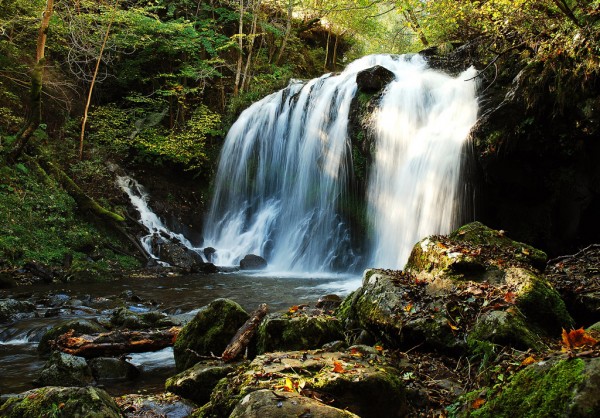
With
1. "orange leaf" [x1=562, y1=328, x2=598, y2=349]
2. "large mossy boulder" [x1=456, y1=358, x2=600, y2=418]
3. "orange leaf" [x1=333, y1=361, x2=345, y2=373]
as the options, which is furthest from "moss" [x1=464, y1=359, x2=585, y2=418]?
"orange leaf" [x1=333, y1=361, x2=345, y2=373]

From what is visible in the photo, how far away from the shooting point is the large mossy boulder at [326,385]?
8.53 ft

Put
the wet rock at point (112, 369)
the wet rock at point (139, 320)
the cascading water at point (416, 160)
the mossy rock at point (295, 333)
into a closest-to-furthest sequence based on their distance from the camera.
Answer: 1. the mossy rock at point (295, 333)
2. the wet rock at point (112, 369)
3. the wet rock at point (139, 320)
4. the cascading water at point (416, 160)

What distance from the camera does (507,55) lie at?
9.86 metres

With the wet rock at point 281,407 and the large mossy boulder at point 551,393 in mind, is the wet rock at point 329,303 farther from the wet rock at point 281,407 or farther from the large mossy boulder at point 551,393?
the large mossy boulder at point 551,393

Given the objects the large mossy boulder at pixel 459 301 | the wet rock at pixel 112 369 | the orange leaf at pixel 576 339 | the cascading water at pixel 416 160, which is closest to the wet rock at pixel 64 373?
the wet rock at pixel 112 369

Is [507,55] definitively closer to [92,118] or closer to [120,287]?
[120,287]

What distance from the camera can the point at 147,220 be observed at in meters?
14.5

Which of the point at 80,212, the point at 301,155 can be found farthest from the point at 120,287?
the point at 301,155

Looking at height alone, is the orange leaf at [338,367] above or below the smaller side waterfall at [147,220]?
below

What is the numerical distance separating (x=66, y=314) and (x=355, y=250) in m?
7.06

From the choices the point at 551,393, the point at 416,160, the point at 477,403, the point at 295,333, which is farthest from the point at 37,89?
the point at 551,393

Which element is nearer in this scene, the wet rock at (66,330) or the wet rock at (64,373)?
the wet rock at (64,373)

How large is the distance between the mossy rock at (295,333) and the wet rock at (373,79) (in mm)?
10081

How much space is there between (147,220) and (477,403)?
13684 millimetres
